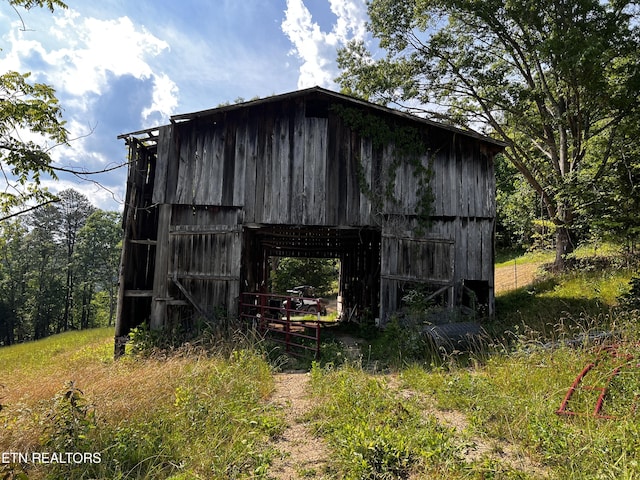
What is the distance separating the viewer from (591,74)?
34.8 feet

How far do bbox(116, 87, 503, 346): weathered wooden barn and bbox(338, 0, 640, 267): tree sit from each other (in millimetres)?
Answer: 3909

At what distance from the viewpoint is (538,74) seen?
14.2 meters

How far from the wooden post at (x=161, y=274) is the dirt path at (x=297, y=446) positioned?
5.43 m

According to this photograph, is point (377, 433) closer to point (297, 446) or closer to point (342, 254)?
point (297, 446)

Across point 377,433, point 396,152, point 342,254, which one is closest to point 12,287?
point 342,254

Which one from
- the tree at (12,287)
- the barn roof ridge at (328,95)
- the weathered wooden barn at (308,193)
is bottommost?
the tree at (12,287)

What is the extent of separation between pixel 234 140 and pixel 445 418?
8969 mm

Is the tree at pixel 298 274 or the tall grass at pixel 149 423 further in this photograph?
the tree at pixel 298 274

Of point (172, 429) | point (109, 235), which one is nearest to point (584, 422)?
point (172, 429)

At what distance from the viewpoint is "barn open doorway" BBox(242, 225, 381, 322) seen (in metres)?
12.6

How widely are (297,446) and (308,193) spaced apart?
23.7ft

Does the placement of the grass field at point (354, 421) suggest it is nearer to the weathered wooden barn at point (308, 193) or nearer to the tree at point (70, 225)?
the weathered wooden barn at point (308, 193)

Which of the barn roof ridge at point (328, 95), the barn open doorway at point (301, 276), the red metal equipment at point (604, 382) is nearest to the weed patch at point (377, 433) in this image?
the red metal equipment at point (604, 382)

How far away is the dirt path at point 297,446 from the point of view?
11.4 ft
